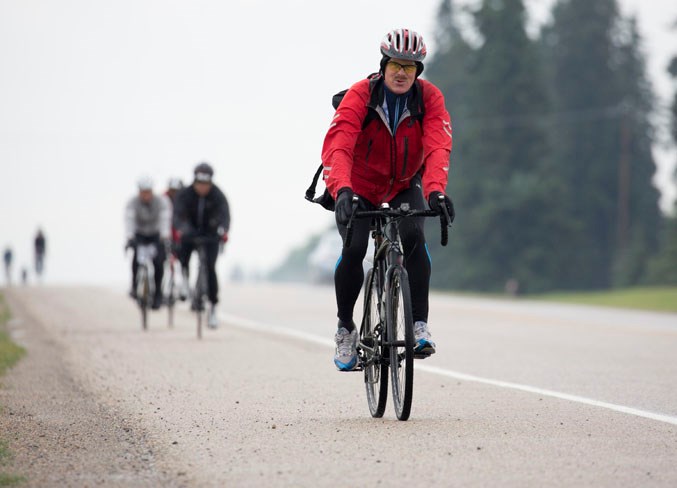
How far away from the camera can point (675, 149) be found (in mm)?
67750

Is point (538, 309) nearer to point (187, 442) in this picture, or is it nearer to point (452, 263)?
point (187, 442)

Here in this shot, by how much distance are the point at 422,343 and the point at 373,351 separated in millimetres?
461

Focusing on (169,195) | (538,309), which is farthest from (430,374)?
(538,309)

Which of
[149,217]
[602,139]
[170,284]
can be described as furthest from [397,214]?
[602,139]

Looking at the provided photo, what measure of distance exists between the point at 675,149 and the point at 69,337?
55159 millimetres

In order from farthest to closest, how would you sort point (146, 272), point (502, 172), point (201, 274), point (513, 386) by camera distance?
point (502, 172) → point (146, 272) → point (201, 274) → point (513, 386)

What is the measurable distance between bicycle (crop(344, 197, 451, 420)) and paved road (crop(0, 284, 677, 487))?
24 cm

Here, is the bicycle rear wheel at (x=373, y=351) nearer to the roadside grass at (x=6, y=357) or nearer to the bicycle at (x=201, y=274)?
the roadside grass at (x=6, y=357)

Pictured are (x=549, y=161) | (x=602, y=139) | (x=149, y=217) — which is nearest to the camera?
(x=149, y=217)

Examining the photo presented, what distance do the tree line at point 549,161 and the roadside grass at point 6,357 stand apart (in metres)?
41.5

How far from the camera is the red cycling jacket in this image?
7832mm

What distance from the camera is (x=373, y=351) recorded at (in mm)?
8117

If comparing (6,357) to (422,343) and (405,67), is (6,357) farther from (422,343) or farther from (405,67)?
(405,67)

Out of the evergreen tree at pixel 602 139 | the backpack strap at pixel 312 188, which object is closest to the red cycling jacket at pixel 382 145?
the backpack strap at pixel 312 188
